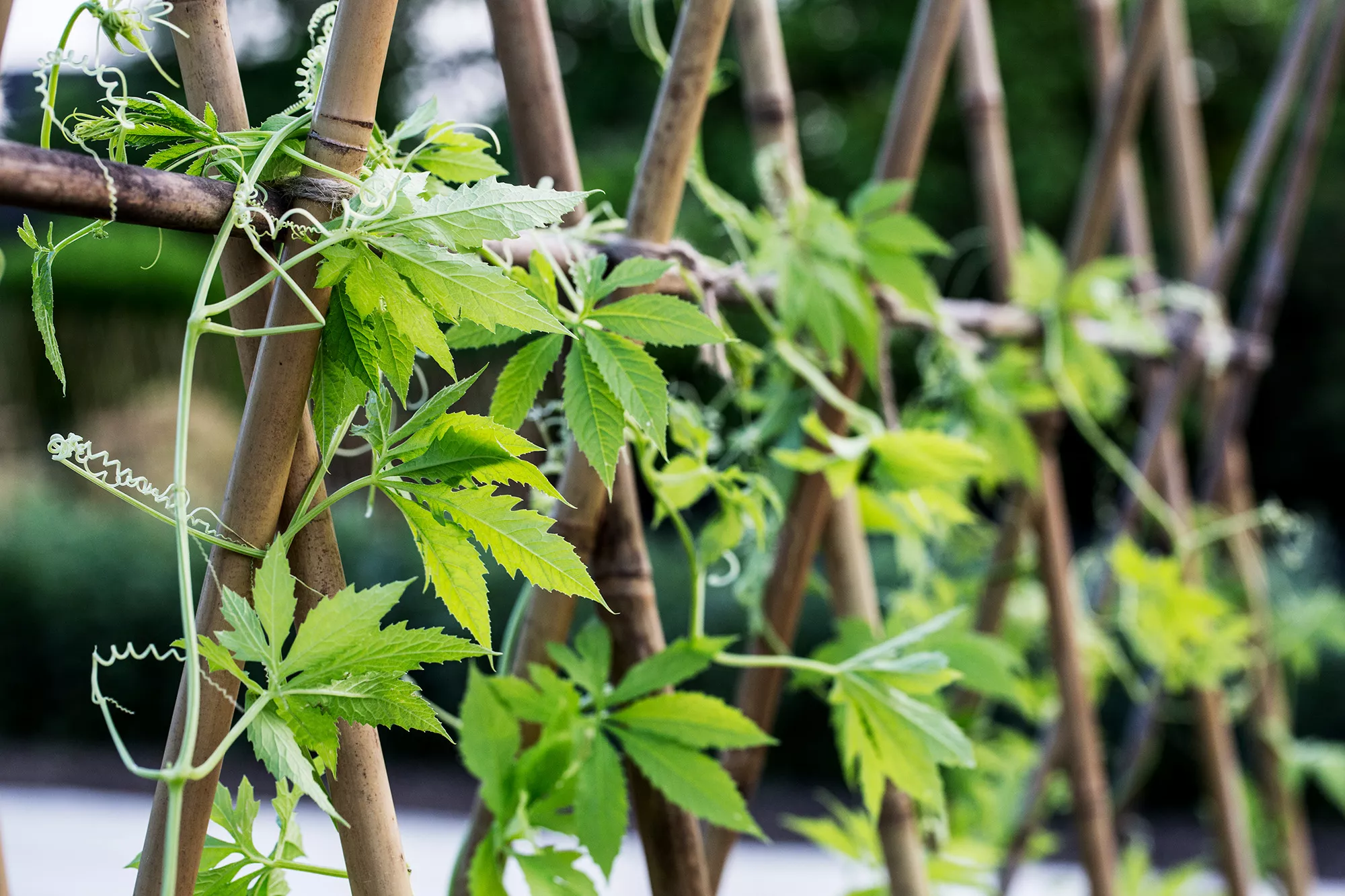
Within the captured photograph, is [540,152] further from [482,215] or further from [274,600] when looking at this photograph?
[274,600]

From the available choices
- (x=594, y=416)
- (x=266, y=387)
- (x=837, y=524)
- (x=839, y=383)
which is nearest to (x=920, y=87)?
(x=839, y=383)

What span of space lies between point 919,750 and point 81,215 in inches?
23.8

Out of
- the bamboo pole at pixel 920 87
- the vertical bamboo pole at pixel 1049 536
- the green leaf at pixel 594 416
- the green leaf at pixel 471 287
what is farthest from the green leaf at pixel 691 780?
the vertical bamboo pole at pixel 1049 536

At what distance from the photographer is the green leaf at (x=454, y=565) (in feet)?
1.62

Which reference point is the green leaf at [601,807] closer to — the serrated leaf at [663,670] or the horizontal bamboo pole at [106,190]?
the serrated leaf at [663,670]

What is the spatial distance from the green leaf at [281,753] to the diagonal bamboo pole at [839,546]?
1.76 feet

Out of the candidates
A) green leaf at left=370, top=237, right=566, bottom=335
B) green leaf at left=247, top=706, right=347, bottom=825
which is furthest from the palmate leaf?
green leaf at left=247, top=706, right=347, bottom=825

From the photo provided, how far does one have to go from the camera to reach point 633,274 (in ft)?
1.95

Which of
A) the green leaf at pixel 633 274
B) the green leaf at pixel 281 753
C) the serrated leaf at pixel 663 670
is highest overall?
the green leaf at pixel 633 274

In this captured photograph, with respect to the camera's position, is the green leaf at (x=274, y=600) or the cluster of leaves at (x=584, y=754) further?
the cluster of leaves at (x=584, y=754)

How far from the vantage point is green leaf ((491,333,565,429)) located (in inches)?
23.5

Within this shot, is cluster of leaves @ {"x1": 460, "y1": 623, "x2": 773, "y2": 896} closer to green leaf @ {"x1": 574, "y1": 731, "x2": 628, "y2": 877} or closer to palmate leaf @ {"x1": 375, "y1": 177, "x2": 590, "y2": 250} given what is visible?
green leaf @ {"x1": 574, "y1": 731, "x2": 628, "y2": 877}

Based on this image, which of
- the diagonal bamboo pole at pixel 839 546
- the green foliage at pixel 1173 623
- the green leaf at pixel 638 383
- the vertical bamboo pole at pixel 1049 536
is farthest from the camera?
the green foliage at pixel 1173 623

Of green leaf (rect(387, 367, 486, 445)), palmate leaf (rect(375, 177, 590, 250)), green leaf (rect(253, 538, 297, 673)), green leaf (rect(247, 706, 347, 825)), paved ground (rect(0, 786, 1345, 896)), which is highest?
palmate leaf (rect(375, 177, 590, 250))
